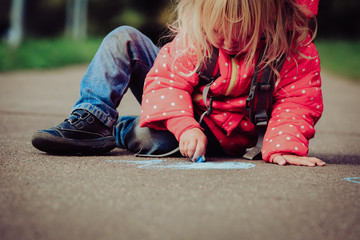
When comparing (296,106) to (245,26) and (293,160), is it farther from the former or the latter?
(245,26)

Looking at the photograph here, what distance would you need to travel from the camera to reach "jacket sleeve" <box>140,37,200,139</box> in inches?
91.0

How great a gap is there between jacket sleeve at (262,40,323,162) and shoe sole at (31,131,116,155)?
0.77m

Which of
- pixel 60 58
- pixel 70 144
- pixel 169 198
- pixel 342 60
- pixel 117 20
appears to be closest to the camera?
pixel 169 198

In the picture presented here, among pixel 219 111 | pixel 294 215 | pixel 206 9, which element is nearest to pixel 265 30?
pixel 206 9

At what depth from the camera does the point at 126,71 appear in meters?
2.56

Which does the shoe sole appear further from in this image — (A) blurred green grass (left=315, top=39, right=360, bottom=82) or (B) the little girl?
(A) blurred green grass (left=315, top=39, right=360, bottom=82)

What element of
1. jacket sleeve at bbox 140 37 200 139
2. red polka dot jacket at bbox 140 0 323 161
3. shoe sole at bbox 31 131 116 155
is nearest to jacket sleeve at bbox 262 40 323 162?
red polka dot jacket at bbox 140 0 323 161

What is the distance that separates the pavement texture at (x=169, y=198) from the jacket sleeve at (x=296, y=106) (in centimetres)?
11

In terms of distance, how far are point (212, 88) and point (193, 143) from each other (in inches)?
11.9

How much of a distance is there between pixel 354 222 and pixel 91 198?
81 cm

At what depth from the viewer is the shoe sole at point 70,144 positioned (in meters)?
2.27

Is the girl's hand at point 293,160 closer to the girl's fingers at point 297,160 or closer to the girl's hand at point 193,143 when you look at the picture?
the girl's fingers at point 297,160

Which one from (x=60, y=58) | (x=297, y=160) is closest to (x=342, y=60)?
(x=60, y=58)

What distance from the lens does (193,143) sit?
86.4 inches
